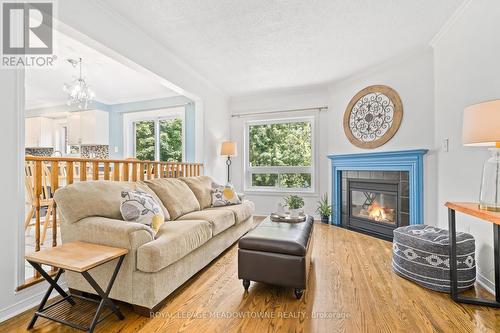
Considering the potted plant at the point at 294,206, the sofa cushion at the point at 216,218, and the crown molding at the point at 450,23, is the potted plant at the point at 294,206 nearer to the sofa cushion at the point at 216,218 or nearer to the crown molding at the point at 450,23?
the sofa cushion at the point at 216,218

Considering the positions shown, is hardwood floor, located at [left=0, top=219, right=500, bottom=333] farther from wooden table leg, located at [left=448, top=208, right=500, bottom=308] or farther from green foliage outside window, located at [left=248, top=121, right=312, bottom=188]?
green foliage outside window, located at [left=248, top=121, right=312, bottom=188]

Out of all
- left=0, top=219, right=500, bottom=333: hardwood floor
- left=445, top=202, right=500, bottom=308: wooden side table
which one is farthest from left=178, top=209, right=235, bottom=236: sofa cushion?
left=445, top=202, right=500, bottom=308: wooden side table

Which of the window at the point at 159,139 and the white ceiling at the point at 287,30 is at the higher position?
the white ceiling at the point at 287,30

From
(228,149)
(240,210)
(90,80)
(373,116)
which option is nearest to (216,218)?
(240,210)

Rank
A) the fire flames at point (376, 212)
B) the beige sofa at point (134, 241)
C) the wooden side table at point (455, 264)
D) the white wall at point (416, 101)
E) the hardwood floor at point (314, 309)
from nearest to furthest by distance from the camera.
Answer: the hardwood floor at point (314, 309) < the beige sofa at point (134, 241) < the wooden side table at point (455, 264) < the white wall at point (416, 101) < the fire flames at point (376, 212)

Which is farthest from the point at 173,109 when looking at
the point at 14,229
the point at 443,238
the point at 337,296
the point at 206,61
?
the point at 443,238

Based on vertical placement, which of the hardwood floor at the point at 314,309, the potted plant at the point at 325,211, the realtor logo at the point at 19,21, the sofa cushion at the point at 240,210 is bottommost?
the hardwood floor at the point at 314,309

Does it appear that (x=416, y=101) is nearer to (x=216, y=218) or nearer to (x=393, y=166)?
(x=393, y=166)

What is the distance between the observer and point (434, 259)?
6.66 feet

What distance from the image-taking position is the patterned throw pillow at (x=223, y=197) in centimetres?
346

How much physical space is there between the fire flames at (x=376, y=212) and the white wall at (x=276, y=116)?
95 cm

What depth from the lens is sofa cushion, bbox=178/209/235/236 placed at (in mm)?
2559

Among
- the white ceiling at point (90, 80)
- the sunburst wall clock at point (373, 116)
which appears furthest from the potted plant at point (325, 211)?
the white ceiling at point (90, 80)

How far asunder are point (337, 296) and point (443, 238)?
1.09m
